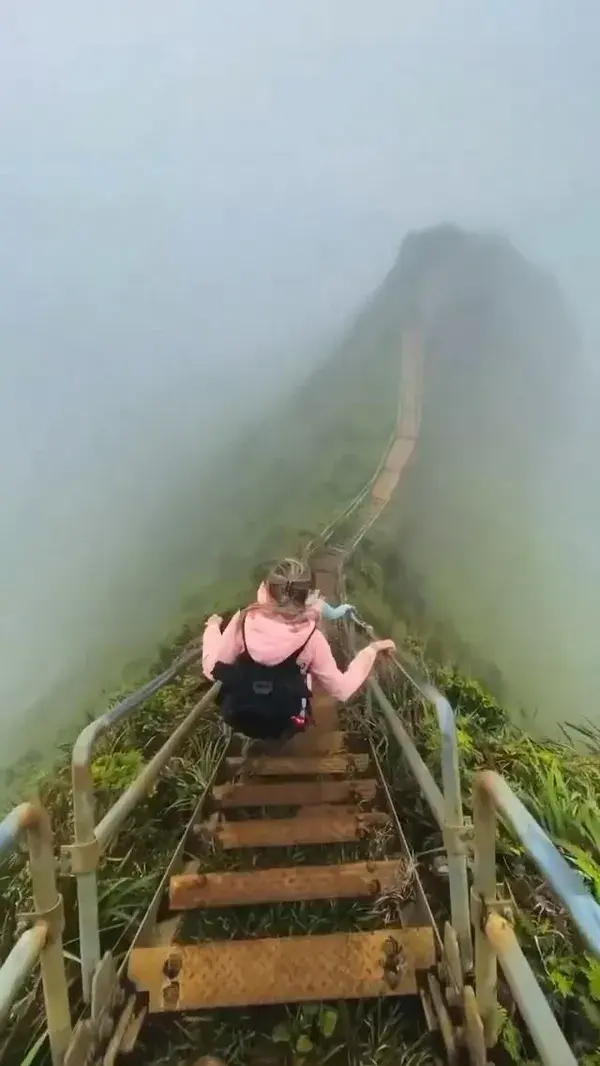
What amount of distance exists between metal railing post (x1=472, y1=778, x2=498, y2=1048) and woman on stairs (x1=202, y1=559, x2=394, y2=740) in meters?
0.95

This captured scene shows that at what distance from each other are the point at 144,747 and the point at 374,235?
2308 millimetres

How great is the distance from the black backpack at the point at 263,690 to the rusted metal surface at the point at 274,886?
0.43 meters

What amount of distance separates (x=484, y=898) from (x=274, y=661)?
1065 mm

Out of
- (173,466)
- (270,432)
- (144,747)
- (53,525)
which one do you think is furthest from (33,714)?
(270,432)

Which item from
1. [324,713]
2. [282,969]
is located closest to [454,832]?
[282,969]

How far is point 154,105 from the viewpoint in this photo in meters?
3.55

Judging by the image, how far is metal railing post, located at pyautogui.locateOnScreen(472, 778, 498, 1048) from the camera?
1544 millimetres

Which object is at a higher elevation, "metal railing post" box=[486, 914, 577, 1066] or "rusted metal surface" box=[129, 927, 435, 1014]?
"metal railing post" box=[486, 914, 577, 1066]

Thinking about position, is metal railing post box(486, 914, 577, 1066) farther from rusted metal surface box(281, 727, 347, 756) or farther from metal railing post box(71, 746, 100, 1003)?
rusted metal surface box(281, 727, 347, 756)

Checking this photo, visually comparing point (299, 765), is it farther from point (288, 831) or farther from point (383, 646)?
point (383, 646)

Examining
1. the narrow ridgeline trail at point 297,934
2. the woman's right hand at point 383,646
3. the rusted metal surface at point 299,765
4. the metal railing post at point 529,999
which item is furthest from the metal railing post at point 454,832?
the rusted metal surface at point 299,765

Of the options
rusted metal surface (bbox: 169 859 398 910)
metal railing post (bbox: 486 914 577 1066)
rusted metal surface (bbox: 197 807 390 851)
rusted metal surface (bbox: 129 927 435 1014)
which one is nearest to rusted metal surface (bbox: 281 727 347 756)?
rusted metal surface (bbox: 197 807 390 851)

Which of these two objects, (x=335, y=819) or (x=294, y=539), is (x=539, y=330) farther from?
(x=335, y=819)

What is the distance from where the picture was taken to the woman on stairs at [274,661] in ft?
8.11
